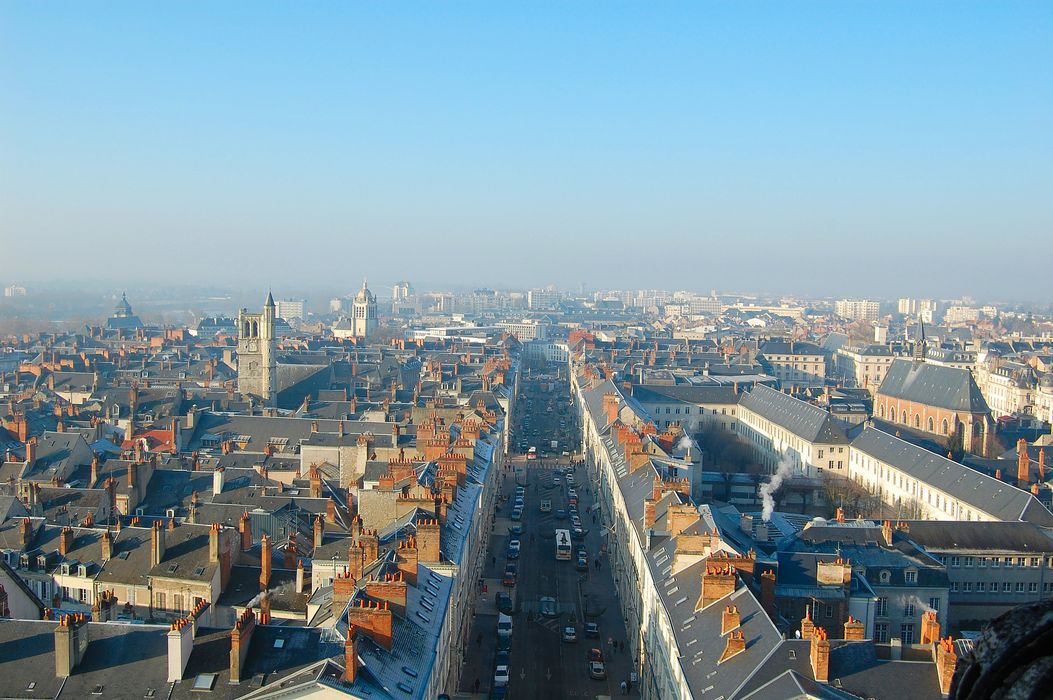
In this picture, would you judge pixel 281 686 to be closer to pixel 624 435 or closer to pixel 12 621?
pixel 12 621

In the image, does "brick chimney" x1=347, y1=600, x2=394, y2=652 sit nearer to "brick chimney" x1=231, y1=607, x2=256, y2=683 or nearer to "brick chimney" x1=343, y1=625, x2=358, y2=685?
"brick chimney" x1=343, y1=625, x2=358, y2=685

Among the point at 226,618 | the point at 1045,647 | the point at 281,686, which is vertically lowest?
the point at 226,618

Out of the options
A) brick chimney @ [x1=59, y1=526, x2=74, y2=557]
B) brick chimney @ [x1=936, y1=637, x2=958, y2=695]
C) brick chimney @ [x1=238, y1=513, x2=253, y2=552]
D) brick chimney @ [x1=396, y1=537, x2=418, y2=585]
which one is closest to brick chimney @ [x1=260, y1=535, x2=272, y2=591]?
brick chimney @ [x1=238, y1=513, x2=253, y2=552]

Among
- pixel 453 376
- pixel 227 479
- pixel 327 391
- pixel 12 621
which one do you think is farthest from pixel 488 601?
pixel 453 376

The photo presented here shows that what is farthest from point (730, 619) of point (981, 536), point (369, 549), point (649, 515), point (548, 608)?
point (981, 536)

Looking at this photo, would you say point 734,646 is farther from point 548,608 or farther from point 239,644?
point 548,608
